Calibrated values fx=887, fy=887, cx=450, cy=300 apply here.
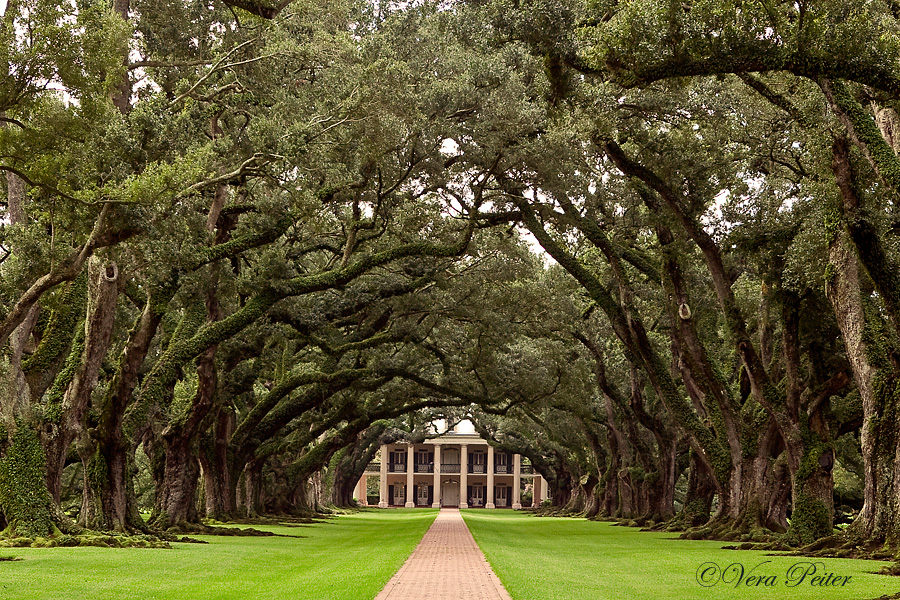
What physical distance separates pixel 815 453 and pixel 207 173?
15.6m

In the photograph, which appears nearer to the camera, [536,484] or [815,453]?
[815,453]

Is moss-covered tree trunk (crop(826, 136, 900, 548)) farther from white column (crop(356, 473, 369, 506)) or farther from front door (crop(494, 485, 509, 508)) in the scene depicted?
white column (crop(356, 473, 369, 506))

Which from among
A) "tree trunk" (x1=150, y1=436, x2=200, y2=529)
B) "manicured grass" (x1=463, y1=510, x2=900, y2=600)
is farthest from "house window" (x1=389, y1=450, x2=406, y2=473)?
"manicured grass" (x1=463, y1=510, x2=900, y2=600)

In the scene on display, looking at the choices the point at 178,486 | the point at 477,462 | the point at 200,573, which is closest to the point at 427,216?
the point at 178,486

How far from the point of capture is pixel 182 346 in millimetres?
21281

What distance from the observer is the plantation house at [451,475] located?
96188 mm

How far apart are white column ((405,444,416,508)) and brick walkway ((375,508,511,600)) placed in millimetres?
76510

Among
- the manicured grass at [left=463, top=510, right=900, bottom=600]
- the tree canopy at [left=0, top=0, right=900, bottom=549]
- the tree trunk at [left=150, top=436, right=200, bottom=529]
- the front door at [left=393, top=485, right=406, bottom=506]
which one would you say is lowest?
the front door at [left=393, top=485, right=406, bottom=506]

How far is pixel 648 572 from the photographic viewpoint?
1548 centimetres

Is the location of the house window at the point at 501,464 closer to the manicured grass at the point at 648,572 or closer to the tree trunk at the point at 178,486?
the tree trunk at the point at 178,486

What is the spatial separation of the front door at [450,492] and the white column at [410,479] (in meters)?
3.42

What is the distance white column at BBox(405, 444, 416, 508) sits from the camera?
9538 centimetres

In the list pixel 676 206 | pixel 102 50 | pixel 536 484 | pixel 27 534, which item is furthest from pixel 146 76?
pixel 536 484

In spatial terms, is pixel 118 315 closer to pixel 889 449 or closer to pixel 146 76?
pixel 146 76
